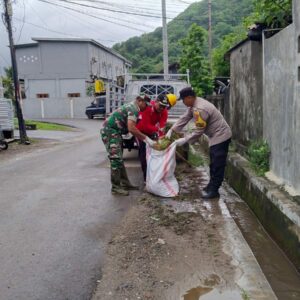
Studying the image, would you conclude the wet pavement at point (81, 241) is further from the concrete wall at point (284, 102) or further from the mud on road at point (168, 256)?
the concrete wall at point (284, 102)

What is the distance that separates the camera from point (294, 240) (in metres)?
4.14

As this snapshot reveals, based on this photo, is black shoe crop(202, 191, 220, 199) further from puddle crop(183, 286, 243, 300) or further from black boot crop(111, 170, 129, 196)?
puddle crop(183, 286, 243, 300)

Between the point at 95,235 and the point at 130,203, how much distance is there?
142 centimetres

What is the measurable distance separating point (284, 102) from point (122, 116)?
8.03 ft

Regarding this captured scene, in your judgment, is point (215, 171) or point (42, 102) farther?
point (42, 102)

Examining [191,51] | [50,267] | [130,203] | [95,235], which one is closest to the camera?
[50,267]

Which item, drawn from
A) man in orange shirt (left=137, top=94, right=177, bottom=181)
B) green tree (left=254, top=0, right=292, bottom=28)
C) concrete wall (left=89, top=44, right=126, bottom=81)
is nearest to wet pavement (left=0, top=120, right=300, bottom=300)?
man in orange shirt (left=137, top=94, right=177, bottom=181)

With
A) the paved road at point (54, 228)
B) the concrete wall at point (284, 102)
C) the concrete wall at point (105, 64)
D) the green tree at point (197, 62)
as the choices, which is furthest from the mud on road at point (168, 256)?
the concrete wall at point (105, 64)

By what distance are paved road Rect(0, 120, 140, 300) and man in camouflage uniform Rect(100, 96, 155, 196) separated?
1.02 ft

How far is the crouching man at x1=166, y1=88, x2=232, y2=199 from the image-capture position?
19.3 ft

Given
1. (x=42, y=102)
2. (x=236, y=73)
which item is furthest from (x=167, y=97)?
(x=42, y=102)

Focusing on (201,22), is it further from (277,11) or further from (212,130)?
(212,130)

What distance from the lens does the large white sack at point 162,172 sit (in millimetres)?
6191

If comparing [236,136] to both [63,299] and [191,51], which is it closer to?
[63,299]
